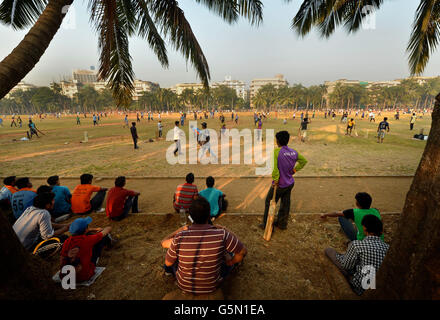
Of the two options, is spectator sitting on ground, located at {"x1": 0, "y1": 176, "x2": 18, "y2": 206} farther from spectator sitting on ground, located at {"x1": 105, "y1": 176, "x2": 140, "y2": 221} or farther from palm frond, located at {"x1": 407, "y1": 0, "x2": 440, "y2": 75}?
palm frond, located at {"x1": 407, "y1": 0, "x2": 440, "y2": 75}

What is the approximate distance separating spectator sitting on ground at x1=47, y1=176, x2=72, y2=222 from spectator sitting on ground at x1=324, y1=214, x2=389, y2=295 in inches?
227

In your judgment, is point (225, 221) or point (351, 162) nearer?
point (225, 221)

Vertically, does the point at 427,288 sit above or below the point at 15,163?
above

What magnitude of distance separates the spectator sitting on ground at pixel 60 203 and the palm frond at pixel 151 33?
4709 mm

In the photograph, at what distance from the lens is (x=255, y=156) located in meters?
11.4

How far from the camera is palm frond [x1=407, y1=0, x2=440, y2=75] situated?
17.4ft

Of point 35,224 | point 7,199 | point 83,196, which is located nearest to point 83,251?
point 35,224

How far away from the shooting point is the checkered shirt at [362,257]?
2.45 m

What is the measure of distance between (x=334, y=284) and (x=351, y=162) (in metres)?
8.58

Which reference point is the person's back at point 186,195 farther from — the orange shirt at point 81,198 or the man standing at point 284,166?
the orange shirt at point 81,198
